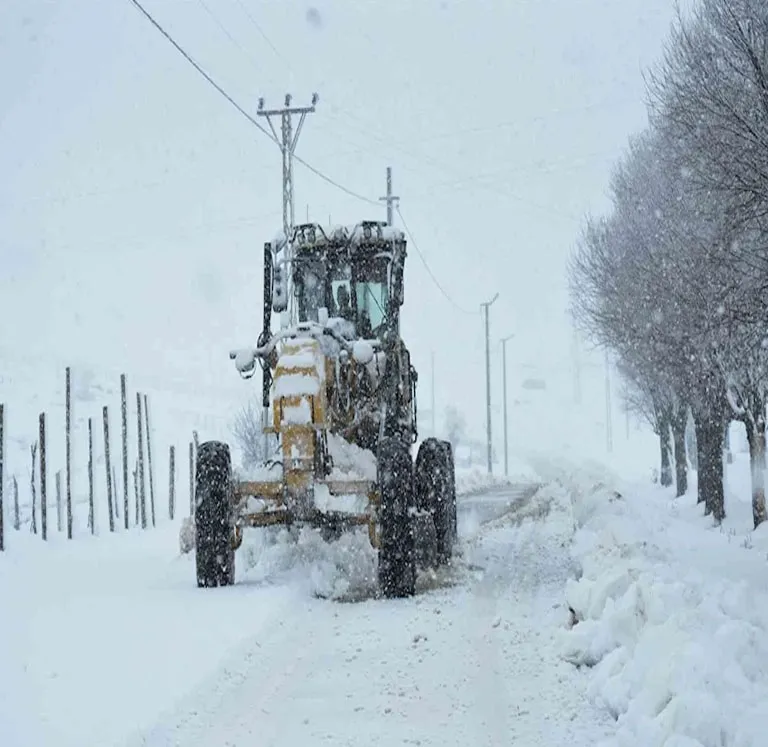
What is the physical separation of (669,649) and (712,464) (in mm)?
15501

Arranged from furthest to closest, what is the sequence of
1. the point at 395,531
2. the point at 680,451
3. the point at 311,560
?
1. the point at 680,451
2. the point at 311,560
3. the point at 395,531

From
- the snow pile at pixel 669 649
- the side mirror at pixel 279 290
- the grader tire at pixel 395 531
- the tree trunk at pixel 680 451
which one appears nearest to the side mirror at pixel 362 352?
the side mirror at pixel 279 290

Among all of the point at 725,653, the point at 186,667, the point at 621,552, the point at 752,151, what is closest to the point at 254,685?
the point at 186,667

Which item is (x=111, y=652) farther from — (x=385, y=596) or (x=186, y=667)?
(x=385, y=596)


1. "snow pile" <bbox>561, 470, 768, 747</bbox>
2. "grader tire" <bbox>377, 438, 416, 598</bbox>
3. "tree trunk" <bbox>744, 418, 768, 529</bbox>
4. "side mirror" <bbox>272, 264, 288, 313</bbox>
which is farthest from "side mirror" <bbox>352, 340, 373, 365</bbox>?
"tree trunk" <bbox>744, 418, 768, 529</bbox>

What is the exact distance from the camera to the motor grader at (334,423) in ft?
31.8

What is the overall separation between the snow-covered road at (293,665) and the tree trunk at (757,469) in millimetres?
7686

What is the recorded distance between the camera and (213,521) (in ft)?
32.7

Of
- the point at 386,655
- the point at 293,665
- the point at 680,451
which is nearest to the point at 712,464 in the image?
the point at 680,451

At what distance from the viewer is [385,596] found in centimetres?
955

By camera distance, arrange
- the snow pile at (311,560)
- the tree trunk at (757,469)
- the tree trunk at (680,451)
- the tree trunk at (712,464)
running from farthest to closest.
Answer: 1. the tree trunk at (680,451)
2. the tree trunk at (712,464)
3. the tree trunk at (757,469)
4. the snow pile at (311,560)

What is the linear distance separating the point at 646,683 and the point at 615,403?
125805mm

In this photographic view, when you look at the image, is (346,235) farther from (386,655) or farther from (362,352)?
(386,655)

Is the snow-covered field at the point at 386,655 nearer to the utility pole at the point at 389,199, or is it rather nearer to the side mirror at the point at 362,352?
the side mirror at the point at 362,352
